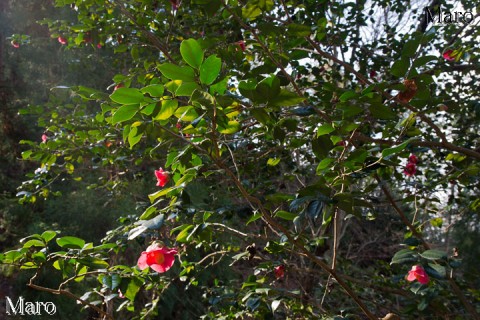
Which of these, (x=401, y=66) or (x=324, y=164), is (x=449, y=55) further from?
(x=324, y=164)

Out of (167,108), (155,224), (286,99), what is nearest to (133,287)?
(155,224)

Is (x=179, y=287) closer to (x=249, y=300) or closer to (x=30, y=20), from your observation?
(x=249, y=300)

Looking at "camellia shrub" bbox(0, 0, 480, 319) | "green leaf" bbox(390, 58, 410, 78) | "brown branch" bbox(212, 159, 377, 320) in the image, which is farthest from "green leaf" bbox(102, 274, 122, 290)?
"green leaf" bbox(390, 58, 410, 78)

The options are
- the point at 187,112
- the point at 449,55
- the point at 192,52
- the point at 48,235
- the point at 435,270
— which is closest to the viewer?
the point at 192,52

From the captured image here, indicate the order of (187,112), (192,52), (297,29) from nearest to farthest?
(192,52), (187,112), (297,29)

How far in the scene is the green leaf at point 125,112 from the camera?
2.25 ft

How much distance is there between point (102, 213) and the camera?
4449mm

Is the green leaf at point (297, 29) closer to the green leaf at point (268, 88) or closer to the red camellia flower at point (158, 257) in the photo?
the green leaf at point (268, 88)

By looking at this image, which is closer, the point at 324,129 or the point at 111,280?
the point at 324,129

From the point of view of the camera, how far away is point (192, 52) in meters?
0.61

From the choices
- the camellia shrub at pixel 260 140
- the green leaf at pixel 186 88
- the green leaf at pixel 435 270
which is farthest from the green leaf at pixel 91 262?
the green leaf at pixel 435 270

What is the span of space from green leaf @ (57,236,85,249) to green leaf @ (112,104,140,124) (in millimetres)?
316

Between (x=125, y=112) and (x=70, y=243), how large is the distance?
13.8 inches

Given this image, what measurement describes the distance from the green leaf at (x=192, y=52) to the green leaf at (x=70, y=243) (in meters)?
0.48
